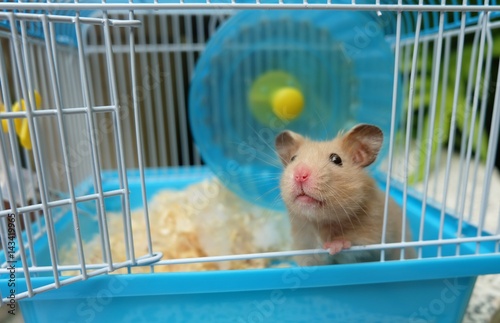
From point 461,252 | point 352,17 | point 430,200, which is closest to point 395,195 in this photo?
point 430,200

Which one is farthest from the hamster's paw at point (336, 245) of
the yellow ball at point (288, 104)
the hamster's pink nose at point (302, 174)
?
the yellow ball at point (288, 104)

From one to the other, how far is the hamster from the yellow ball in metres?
0.47

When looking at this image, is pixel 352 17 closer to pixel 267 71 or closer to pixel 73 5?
pixel 267 71

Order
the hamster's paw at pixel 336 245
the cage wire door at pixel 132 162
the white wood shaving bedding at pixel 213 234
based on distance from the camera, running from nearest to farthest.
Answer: the cage wire door at pixel 132 162 → the hamster's paw at pixel 336 245 → the white wood shaving bedding at pixel 213 234

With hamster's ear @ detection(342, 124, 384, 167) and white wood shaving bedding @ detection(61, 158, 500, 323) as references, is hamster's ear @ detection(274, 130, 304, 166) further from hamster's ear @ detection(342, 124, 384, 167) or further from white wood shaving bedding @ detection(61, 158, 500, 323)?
white wood shaving bedding @ detection(61, 158, 500, 323)

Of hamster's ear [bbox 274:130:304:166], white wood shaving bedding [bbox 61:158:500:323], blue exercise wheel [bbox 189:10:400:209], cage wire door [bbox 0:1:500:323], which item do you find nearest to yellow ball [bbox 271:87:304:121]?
blue exercise wheel [bbox 189:10:400:209]

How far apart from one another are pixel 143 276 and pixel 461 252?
0.84 meters

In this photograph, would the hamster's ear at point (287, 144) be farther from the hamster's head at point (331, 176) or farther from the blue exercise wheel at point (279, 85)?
the blue exercise wheel at point (279, 85)

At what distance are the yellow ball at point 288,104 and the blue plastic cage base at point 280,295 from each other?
2.37 ft

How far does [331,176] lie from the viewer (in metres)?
0.76

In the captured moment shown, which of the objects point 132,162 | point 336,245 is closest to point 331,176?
point 336,245

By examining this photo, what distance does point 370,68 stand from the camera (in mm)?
1322

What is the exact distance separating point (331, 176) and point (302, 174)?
6 cm

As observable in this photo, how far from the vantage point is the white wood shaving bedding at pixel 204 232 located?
114 centimetres
